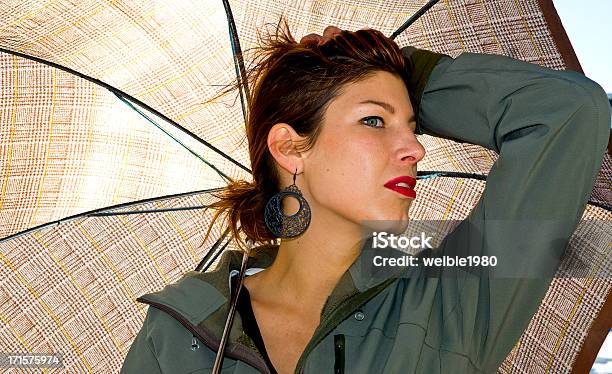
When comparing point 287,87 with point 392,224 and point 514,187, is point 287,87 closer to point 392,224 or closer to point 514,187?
point 392,224

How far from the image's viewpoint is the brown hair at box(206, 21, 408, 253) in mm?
2332

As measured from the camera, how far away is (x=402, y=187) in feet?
7.02

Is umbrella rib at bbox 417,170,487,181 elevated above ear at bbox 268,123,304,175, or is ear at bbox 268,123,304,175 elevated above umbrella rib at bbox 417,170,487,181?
ear at bbox 268,123,304,175

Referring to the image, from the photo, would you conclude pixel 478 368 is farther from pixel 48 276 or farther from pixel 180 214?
pixel 48 276

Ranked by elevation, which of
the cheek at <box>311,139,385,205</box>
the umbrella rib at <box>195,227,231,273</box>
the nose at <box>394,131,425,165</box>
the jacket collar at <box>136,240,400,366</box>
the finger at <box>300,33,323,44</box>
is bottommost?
the umbrella rib at <box>195,227,231,273</box>

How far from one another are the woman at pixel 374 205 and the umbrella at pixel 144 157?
0.14 meters

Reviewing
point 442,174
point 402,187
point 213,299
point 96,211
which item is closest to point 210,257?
point 96,211

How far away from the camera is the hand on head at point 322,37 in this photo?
2.38 meters

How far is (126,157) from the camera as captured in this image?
2664 millimetres

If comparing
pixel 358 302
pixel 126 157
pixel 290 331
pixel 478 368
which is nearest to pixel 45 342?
pixel 126 157

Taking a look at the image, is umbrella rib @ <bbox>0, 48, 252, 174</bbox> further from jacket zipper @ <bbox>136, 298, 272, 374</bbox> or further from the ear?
jacket zipper @ <bbox>136, 298, 272, 374</bbox>

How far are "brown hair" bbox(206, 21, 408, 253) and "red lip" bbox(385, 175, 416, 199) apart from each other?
0.90ft
